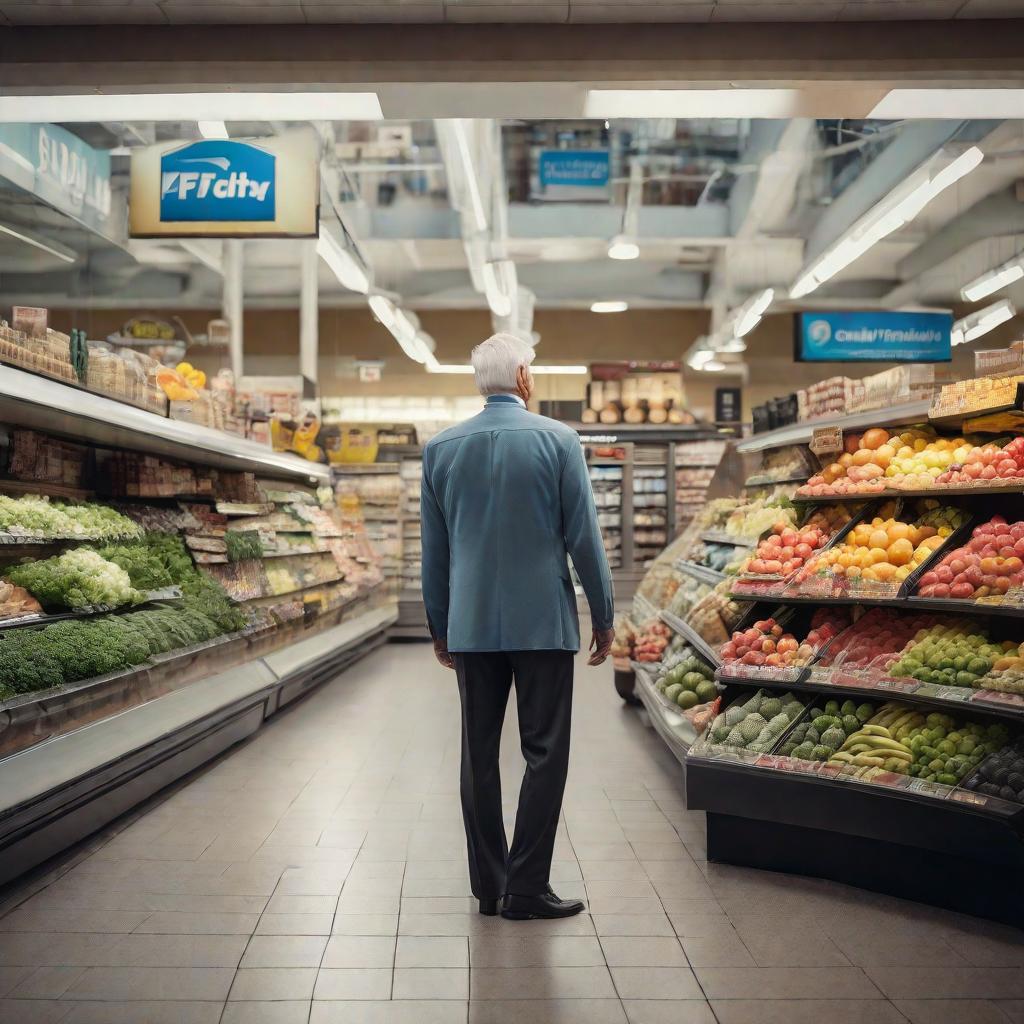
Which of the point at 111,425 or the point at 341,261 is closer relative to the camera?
the point at 111,425

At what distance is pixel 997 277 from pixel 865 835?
37.5 ft

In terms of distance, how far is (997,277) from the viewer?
12859mm

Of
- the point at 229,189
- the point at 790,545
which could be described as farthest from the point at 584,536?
the point at 229,189

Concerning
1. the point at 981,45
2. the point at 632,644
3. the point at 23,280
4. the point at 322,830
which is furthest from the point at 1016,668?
the point at 23,280

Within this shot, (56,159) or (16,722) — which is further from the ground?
(56,159)

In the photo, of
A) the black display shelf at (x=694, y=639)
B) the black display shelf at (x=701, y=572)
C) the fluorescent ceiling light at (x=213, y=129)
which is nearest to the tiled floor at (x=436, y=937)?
the black display shelf at (x=694, y=639)

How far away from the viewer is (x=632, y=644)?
7.56 meters

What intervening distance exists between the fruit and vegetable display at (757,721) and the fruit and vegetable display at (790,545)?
566 millimetres

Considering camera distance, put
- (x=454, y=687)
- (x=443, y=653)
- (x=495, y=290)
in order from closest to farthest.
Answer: (x=443, y=653) < (x=454, y=687) < (x=495, y=290)

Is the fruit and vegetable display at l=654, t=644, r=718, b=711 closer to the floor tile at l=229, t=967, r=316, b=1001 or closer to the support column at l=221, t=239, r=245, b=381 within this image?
the floor tile at l=229, t=967, r=316, b=1001

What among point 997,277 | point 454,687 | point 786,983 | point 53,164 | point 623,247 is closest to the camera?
point 786,983

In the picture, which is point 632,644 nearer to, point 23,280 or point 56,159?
point 56,159

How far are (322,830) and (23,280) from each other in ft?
35.6

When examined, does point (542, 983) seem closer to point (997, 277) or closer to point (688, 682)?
point (688, 682)
